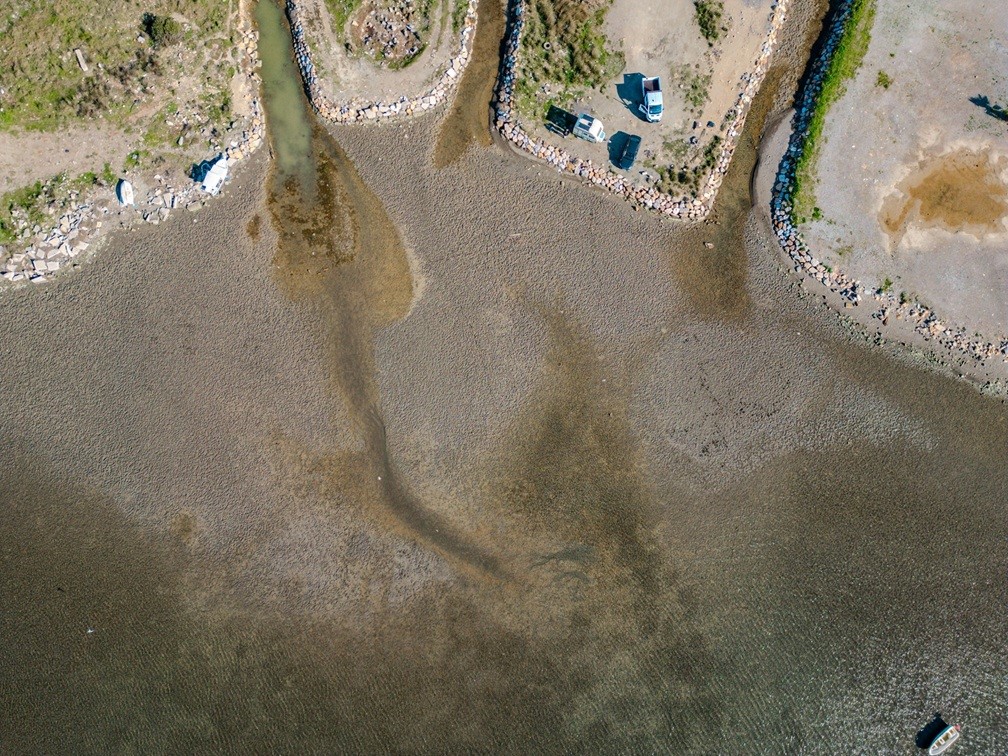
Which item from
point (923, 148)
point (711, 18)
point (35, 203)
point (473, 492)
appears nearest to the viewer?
point (35, 203)

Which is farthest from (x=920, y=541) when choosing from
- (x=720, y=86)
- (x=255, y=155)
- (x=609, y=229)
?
(x=255, y=155)

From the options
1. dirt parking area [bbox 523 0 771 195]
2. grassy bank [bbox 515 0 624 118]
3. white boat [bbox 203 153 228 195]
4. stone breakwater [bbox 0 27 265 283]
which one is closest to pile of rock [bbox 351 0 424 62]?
grassy bank [bbox 515 0 624 118]

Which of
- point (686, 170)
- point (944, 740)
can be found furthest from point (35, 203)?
point (944, 740)

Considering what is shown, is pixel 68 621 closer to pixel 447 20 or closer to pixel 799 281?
pixel 447 20

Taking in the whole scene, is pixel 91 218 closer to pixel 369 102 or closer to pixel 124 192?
pixel 124 192

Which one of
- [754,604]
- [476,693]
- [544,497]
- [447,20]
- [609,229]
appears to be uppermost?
[447,20]

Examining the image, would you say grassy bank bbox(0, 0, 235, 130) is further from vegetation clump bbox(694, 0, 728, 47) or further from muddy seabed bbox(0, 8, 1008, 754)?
vegetation clump bbox(694, 0, 728, 47)
